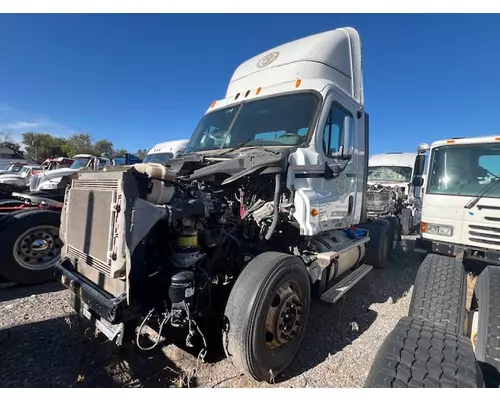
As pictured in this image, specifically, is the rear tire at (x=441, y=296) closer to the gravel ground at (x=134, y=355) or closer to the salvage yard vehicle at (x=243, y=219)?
the gravel ground at (x=134, y=355)

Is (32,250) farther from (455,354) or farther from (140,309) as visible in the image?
(455,354)

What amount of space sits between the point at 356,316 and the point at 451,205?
8.97 feet

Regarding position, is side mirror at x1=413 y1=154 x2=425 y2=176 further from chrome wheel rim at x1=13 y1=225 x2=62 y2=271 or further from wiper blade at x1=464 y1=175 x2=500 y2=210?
chrome wheel rim at x1=13 y1=225 x2=62 y2=271

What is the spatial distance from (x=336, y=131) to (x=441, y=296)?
228 centimetres

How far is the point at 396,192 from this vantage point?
10094 mm

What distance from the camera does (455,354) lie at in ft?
6.00

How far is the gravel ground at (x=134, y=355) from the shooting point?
2.63 m

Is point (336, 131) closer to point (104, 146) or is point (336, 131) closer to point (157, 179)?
point (157, 179)

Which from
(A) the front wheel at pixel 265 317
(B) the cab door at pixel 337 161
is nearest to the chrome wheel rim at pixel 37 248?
(A) the front wheel at pixel 265 317

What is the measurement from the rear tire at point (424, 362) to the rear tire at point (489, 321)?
0.35m

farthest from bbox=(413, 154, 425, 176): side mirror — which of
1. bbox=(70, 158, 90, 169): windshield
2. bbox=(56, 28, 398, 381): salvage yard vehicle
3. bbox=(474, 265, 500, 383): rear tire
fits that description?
bbox=(70, 158, 90, 169): windshield

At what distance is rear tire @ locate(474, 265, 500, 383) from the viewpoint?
2162mm

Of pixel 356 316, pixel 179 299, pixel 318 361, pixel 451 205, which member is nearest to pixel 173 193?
pixel 179 299

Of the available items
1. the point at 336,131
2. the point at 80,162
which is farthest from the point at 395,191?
the point at 80,162
